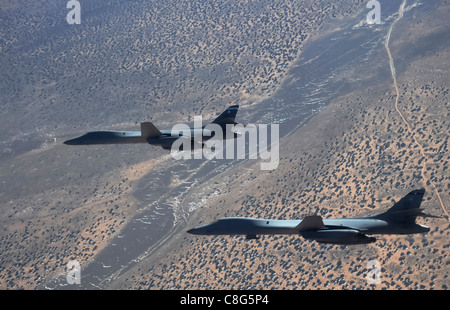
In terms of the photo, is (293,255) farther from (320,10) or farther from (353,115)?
(320,10)

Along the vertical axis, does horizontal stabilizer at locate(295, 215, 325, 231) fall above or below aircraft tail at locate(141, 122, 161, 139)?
below

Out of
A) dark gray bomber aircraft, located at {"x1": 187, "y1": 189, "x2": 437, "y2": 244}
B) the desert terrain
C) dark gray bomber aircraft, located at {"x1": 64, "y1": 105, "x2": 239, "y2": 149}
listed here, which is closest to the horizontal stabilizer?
dark gray bomber aircraft, located at {"x1": 187, "y1": 189, "x2": 437, "y2": 244}

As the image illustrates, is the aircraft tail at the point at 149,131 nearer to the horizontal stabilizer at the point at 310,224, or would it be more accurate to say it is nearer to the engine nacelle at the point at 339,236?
the horizontal stabilizer at the point at 310,224

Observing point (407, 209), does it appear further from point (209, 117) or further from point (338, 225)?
point (209, 117)

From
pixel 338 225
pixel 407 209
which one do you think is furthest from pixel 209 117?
pixel 407 209

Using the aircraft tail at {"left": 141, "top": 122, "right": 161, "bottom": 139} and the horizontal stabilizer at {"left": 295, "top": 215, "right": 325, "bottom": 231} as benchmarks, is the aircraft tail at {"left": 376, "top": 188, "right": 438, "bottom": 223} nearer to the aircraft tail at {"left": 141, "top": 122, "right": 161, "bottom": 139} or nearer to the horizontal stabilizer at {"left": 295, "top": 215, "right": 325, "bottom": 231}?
the horizontal stabilizer at {"left": 295, "top": 215, "right": 325, "bottom": 231}

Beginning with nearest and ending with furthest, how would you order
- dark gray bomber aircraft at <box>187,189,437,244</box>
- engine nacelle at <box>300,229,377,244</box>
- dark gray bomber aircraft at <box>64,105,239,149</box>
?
engine nacelle at <box>300,229,377,244</box> < dark gray bomber aircraft at <box>187,189,437,244</box> < dark gray bomber aircraft at <box>64,105,239,149</box>
